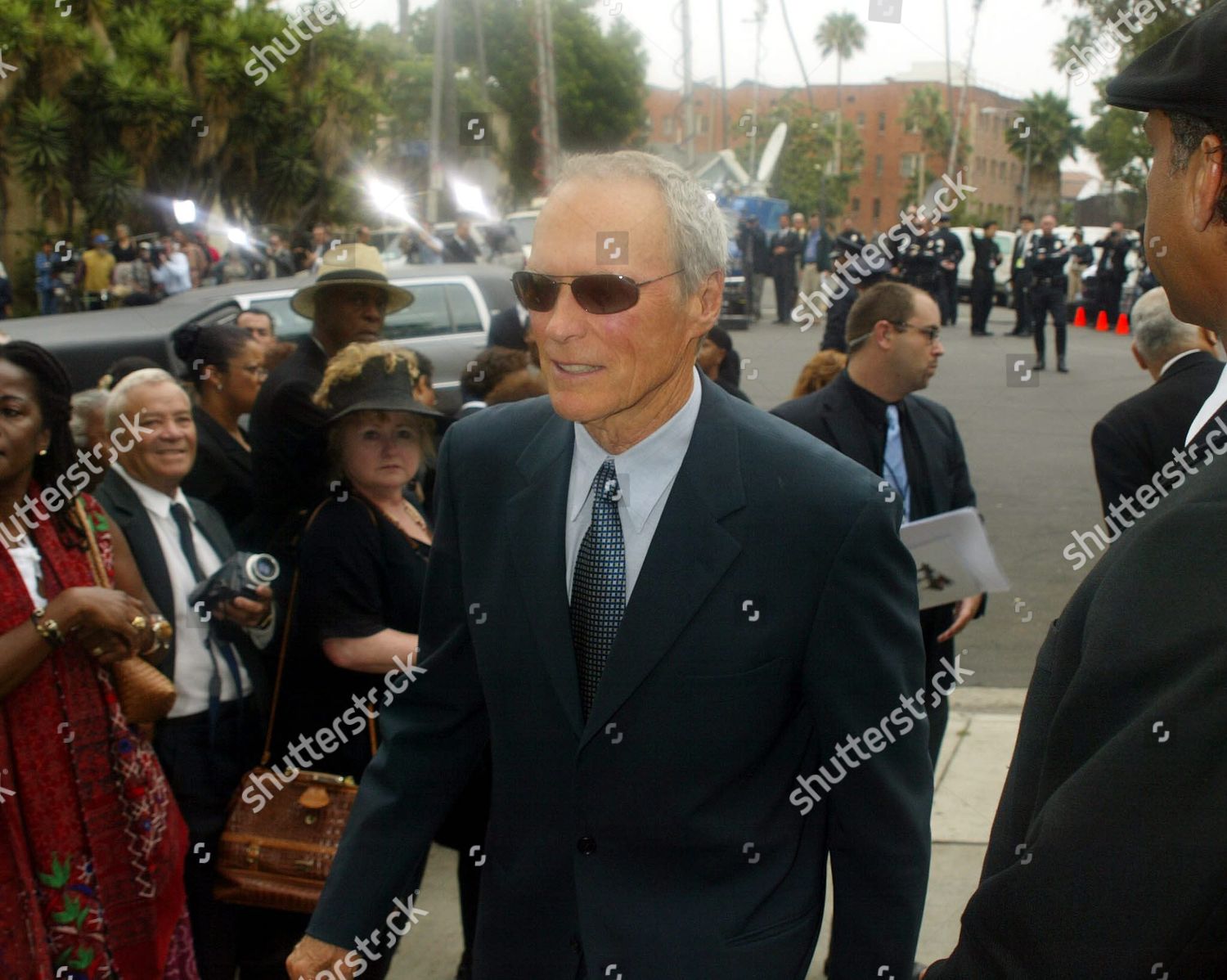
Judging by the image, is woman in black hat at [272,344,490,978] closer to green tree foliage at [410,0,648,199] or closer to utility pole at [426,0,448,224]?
utility pole at [426,0,448,224]

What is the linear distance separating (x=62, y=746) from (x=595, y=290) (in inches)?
65.8

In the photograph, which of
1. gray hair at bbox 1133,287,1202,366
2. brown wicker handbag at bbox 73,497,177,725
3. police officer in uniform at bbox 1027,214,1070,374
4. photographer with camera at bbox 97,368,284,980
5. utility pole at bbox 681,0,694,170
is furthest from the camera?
police officer in uniform at bbox 1027,214,1070,374

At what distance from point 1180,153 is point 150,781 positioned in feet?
8.29

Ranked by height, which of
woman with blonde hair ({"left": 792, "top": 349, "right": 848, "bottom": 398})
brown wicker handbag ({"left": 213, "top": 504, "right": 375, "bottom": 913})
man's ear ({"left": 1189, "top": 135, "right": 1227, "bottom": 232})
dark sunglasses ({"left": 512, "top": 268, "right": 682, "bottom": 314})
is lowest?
brown wicker handbag ({"left": 213, "top": 504, "right": 375, "bottom": 913})

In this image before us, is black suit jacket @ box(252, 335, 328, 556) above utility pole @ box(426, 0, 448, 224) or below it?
below

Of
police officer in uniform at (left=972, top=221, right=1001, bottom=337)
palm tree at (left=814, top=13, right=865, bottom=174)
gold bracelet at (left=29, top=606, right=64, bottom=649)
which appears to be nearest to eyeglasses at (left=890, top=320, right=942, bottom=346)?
gold bracelet at (left=29, top=606, right=64, bottom=649)

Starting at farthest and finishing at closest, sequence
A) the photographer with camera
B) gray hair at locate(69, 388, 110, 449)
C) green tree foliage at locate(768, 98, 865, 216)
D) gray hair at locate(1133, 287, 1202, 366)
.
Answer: green tree foliage at locate(768, 98, 865, 216), gray hair at locate(69, 388, 110, 449), gray hair at locate(1133, 287, 1202, 366), the photographer with camera

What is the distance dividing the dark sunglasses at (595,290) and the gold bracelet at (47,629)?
1379 millimetres

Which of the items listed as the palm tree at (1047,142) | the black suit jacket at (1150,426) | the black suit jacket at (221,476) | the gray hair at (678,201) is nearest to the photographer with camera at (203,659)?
the black suit jacket at (221,476)

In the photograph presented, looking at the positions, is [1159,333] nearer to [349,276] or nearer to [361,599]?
[361,599]

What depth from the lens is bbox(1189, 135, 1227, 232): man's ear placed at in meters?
1.14

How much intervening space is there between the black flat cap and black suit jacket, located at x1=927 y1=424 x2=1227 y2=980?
368 millimetres

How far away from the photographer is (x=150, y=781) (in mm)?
2816

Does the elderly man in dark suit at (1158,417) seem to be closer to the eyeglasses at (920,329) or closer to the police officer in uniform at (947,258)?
the eyeglasses at (920,329)
